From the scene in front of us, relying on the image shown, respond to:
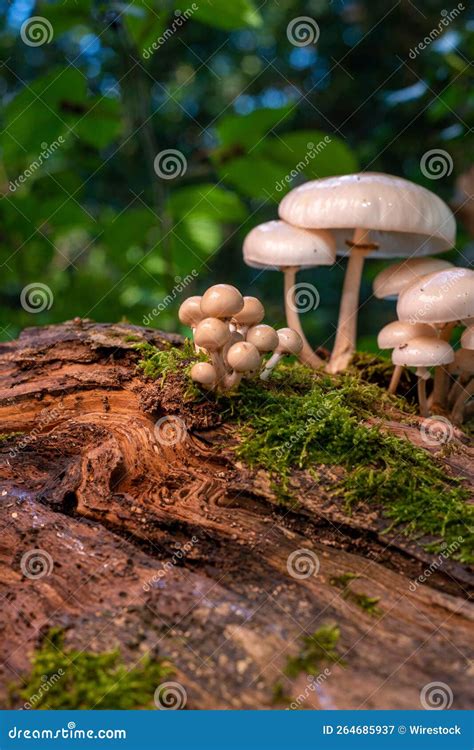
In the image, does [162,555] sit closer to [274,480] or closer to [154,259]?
[274,480]

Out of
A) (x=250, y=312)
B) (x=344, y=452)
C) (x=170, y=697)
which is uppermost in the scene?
(x=250, y=312)

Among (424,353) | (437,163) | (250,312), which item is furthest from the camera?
(437,163)

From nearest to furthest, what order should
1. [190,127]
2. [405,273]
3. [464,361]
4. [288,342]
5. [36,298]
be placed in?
1. [288,342]
2. [464,361]
3. [405,273]
4. [36,298]
5. [190,127]

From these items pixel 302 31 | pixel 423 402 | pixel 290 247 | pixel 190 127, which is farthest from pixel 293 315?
pixel 190 127

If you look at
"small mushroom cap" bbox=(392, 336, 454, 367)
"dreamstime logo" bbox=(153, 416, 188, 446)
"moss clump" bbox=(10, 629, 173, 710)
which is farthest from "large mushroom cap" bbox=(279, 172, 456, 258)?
"moss clump" bbox=(10, 629, 173, 710)

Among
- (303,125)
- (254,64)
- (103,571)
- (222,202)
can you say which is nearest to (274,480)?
(103,571)
